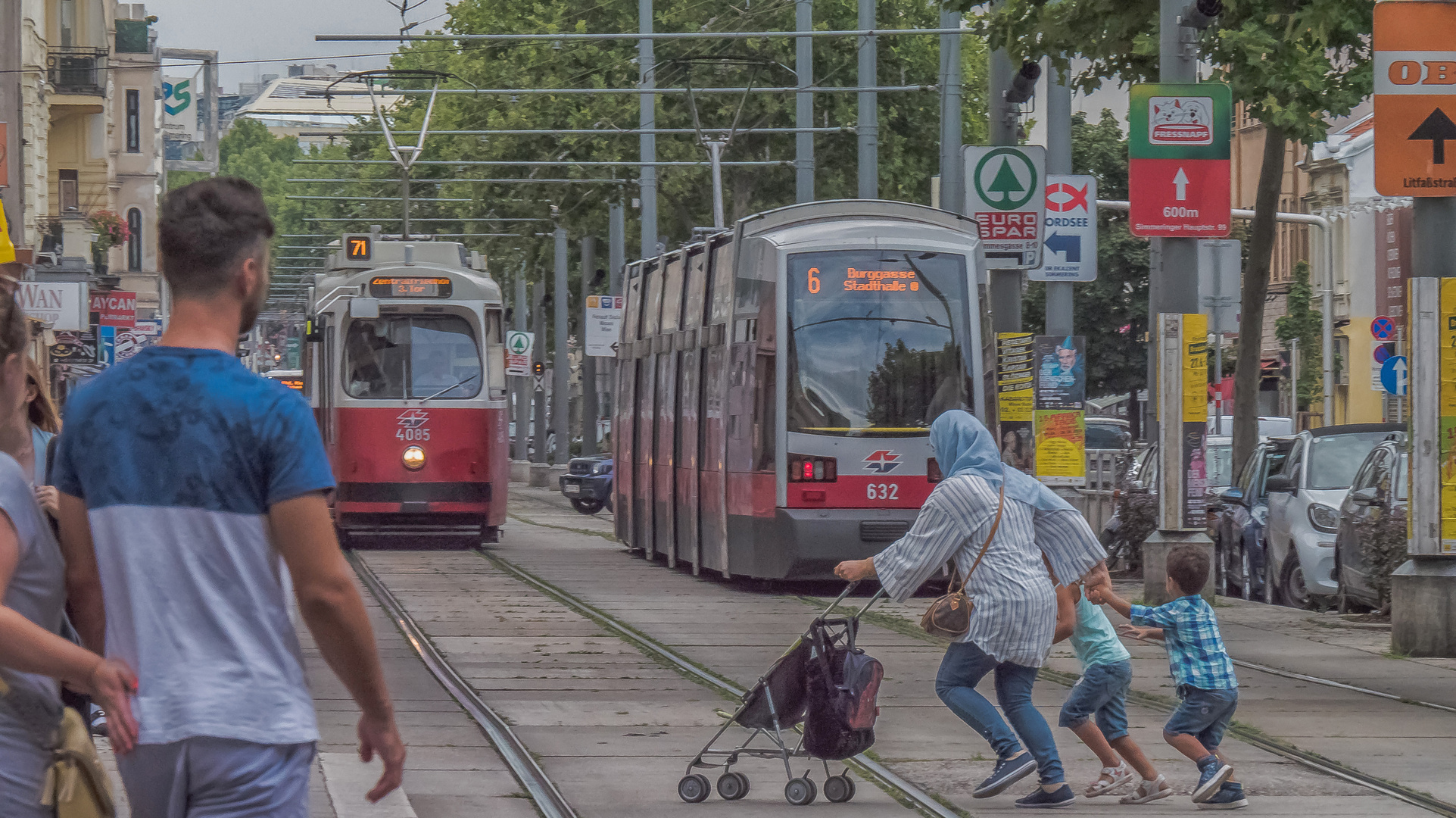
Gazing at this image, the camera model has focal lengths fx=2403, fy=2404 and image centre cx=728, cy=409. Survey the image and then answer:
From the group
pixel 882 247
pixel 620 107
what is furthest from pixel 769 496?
pixel 620 107

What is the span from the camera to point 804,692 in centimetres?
870

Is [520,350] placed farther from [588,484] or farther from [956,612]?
[956,612]

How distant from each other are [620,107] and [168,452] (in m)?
41.5

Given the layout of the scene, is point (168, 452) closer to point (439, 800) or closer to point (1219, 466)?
point (439, 800)

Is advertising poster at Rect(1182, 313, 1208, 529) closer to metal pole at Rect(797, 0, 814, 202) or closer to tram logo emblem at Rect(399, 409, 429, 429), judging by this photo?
tram logo emblem at Rect(399, 409, 429, 429)

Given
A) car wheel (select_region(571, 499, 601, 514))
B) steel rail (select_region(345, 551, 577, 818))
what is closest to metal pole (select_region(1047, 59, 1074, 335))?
steel rail (select_region(345, 551, 577, 818))

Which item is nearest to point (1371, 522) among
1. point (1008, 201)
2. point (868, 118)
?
point (1008, 201)

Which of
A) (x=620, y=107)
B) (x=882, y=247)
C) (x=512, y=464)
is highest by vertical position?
(x=620, y=107)

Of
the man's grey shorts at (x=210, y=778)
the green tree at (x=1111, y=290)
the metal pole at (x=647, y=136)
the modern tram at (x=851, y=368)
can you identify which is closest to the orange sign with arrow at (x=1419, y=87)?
the modern tram at (x=851, y=368)

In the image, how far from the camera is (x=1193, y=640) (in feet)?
28.8

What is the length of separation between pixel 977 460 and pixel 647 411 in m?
17.1

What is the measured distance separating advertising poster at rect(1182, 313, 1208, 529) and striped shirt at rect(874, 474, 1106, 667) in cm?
965

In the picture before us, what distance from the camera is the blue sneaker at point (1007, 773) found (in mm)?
8734

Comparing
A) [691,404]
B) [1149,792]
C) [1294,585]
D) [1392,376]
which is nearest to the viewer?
[1149,792]
